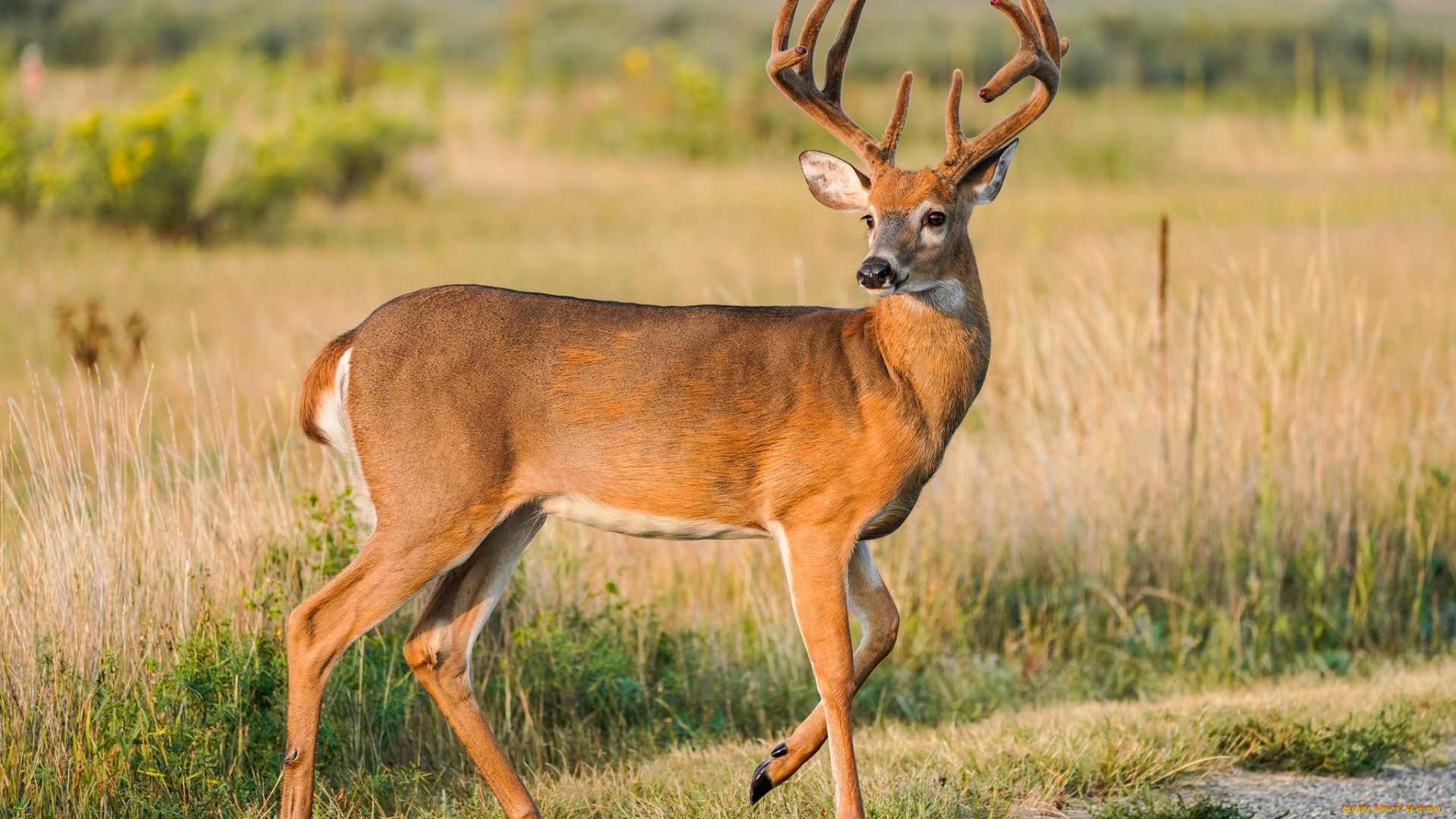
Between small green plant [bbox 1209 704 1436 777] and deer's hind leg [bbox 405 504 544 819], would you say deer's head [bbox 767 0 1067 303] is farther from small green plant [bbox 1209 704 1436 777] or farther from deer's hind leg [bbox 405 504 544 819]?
small green plant [bbox 1209 704 1436 777]

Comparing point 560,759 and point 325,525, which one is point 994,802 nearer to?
point 560,759

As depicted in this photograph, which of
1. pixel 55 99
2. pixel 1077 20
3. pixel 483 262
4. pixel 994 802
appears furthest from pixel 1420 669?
pixel 1077 20

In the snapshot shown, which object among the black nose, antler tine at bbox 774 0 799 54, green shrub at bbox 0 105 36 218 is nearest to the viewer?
the black nose

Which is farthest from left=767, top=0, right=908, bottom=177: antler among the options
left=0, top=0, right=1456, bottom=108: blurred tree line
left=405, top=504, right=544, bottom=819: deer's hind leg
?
left=0, top=0, right=1456, bottom=108: blurred tree line

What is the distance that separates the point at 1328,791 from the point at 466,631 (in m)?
3.02

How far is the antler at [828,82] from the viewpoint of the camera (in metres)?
4.73

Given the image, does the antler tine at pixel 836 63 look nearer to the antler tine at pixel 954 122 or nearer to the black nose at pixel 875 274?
the antler tine at pixel 954 122

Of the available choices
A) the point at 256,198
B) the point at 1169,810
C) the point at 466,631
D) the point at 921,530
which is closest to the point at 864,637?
the point at 1169,810

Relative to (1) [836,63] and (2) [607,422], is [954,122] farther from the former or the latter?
(2) [607,422]

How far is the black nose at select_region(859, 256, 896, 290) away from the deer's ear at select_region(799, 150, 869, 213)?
19.4 inches

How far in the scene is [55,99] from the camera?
72.9ft

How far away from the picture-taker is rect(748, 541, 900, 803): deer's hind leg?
4816 millimetres

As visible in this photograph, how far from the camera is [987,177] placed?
15.5 ft

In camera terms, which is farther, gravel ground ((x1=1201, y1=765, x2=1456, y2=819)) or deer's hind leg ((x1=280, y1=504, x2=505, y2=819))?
gravel ground ((x1=1201, y1=765, x2=1456, y2=819))
